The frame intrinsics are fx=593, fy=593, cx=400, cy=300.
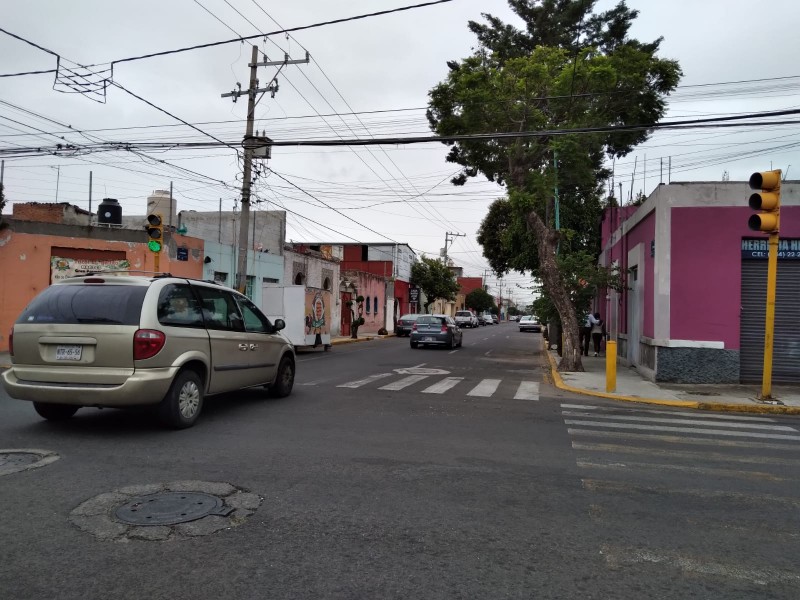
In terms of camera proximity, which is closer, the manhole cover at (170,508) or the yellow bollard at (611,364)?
the manhole cover at (170,508)

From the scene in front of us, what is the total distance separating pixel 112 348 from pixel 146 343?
36cm

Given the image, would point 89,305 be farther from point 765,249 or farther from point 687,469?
point 765,249

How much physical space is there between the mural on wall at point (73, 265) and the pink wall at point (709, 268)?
16097mm

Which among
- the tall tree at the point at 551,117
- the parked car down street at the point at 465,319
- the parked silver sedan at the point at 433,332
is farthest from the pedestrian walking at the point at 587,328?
the parked car down street at the point at 465,319

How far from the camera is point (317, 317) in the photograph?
22859 mm

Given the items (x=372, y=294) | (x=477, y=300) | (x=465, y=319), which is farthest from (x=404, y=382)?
(x=477, y=300)

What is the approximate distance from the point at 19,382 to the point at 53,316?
814 millimetres

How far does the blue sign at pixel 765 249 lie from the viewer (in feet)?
43.6

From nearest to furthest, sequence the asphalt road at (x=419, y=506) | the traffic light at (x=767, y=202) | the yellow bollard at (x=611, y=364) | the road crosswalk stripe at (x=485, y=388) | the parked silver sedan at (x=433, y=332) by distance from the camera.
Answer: the asphalt road at (x=419, y=506)
the traffic light at (x=767, y=202)
the road crosswalk stripe at (x=485, y=388)
the yellow bollard at (x=611, y=364)
the parked silver sedan at (x=433, y=332)

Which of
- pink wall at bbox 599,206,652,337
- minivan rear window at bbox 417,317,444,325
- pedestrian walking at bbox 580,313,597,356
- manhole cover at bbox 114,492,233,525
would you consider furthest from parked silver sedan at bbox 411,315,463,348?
manhole cover at bbox 114,492,233,525

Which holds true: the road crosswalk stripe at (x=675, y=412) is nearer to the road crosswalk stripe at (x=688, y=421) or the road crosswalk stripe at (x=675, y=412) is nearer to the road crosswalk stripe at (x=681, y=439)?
the road crosswalk stripe at (x=688, y=421)

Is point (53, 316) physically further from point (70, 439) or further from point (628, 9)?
point (628, 9)

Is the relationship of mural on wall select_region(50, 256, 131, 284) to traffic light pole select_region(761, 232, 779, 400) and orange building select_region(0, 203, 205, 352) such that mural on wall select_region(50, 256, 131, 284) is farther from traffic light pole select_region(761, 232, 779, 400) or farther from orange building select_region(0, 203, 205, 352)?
traffic light pole select_region(761, 232, 779, 400)

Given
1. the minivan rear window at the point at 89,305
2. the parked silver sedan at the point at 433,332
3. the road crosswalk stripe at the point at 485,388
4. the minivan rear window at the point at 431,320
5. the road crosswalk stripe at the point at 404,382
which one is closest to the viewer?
the minivan rear window at the point at 89,305
